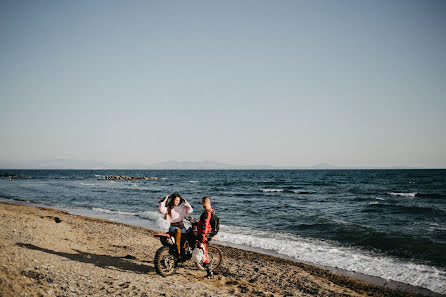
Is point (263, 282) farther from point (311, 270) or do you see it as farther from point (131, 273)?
point (131, 273)

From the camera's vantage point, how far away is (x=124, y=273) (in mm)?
6918

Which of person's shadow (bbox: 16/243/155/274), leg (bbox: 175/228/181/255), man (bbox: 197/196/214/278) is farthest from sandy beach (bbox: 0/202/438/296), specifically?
man (bbox: 197/196/214/278)

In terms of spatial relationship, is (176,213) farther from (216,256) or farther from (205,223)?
(216,256)

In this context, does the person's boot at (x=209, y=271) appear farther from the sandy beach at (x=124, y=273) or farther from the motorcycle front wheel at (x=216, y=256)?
the motorcycle front wheel at (x=216, y=256)

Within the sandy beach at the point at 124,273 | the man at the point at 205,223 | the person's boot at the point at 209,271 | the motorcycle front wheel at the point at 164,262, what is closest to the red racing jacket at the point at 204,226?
the man at the point at 205,223

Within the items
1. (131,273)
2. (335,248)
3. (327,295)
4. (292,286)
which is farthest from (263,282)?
(335,248)

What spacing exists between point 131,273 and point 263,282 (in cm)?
345

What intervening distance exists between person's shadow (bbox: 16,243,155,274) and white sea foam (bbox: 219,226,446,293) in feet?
17.8

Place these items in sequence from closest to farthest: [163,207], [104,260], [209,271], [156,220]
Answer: [163,207], [209,271], [104,260], [156,220]

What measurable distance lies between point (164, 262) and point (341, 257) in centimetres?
666

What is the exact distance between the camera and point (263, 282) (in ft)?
24.5

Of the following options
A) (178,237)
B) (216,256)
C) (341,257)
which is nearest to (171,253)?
(178,237)

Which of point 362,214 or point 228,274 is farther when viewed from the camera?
point 362,214

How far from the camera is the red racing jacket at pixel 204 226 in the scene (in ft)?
21.9
